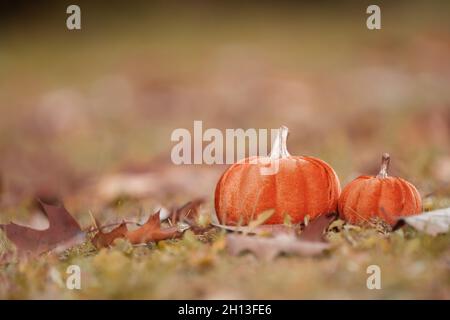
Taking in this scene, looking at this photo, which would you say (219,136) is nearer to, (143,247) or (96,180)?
(96,180)

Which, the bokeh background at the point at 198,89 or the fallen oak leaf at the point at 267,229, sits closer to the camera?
the fallen oak leaf at the point at 267,229

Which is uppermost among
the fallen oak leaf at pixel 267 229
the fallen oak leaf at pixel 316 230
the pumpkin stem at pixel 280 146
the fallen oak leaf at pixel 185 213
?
the pumpkin stem at pixel 280 146

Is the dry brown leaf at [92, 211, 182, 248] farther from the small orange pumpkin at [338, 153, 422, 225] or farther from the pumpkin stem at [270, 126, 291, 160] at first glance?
the small orange pumpkin at [338, 153, 422, 225]

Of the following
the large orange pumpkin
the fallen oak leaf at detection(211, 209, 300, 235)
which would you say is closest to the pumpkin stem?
the large orange pumpkin

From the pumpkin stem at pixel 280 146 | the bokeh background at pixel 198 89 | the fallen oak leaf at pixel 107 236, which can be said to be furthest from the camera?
the bokeh background at pixel 198 89

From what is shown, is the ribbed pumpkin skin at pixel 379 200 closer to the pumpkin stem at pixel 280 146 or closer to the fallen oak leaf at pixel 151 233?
the pumpkin stem at pixel 280 146

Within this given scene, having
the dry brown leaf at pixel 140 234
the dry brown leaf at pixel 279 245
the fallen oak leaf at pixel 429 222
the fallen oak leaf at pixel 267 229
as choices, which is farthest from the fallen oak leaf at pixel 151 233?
the fallen oak leaf at pixel 429 222
